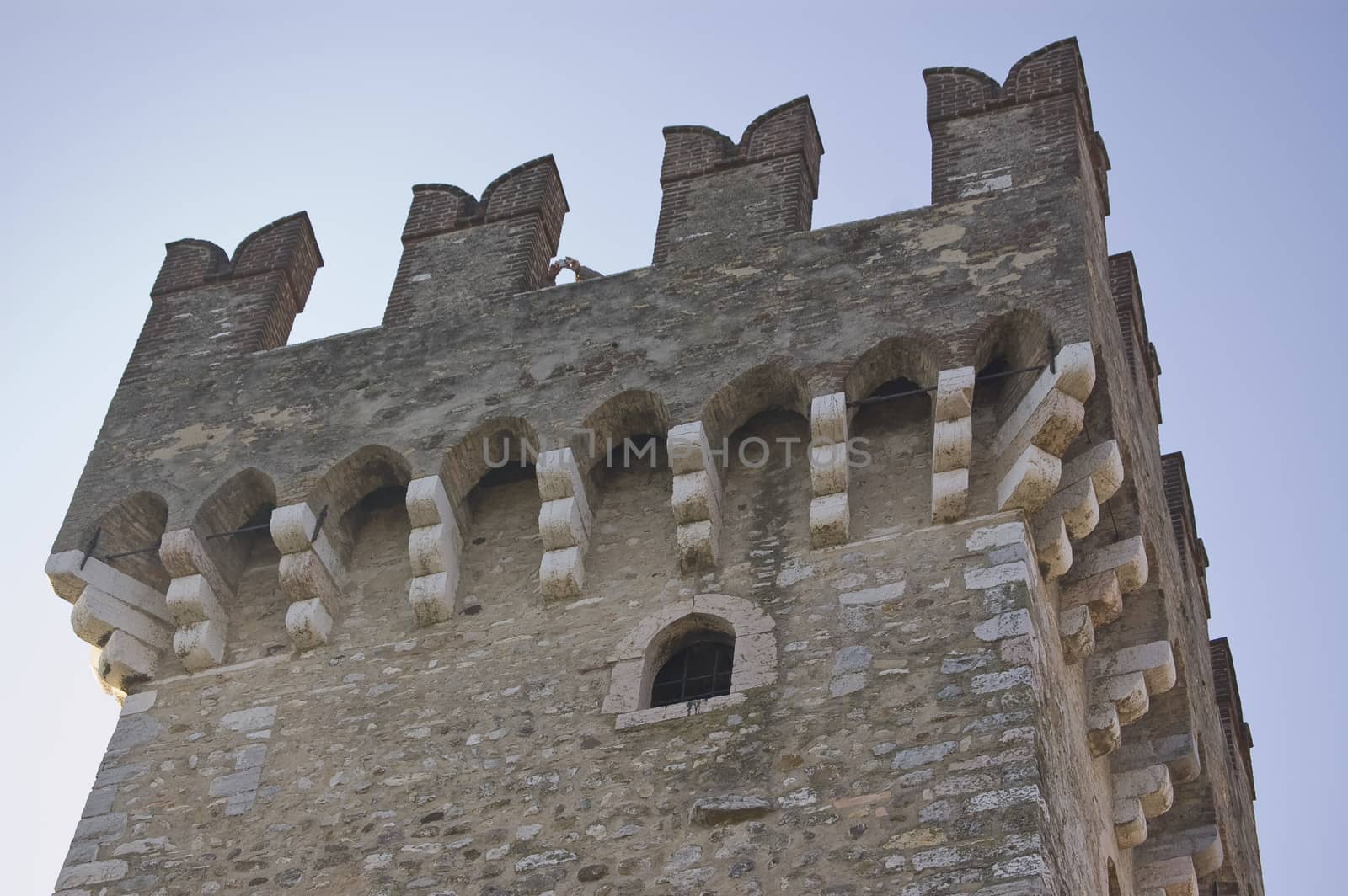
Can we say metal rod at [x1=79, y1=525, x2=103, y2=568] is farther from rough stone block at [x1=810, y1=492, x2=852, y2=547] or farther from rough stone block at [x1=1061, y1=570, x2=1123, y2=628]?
rough stone block at [x1=1061, y1=570, x2=1123, y2=628]

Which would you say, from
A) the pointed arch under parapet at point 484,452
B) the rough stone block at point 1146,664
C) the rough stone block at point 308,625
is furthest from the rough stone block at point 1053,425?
the rough stone block at point 308,625

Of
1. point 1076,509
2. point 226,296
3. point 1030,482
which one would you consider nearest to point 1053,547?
point 1076,509

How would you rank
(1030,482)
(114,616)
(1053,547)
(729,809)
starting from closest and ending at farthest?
(729,809) < (1030,482) < (1053,547) < (114,616)

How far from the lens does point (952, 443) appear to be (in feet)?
35.7

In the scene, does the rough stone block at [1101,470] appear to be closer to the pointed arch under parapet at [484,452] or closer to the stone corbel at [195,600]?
the pointed arch under parapet at [484,452]

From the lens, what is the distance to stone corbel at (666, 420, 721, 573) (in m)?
11.1

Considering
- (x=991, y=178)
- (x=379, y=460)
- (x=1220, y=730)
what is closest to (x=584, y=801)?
(x=379, y=460)

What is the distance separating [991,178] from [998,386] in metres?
1.57

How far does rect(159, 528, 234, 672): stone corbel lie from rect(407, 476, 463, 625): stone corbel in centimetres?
115

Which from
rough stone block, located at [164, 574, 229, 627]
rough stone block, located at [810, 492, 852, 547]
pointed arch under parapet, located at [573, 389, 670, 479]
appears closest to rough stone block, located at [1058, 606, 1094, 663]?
rough stone block, located at [810, 492, 852, 547]

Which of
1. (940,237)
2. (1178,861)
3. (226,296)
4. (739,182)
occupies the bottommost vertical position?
(1178,861)

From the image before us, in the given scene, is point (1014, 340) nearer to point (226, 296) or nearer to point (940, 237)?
point (940, 237)

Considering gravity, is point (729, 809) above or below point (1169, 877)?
below

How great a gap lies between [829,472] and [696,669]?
4.14 ft
